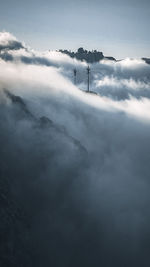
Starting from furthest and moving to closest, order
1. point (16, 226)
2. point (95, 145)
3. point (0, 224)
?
point (95, 145)
point (16, 226)
point (0, 224)

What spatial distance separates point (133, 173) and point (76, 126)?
6133cm

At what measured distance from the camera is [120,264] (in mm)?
72500

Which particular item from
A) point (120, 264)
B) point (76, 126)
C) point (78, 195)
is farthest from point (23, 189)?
point (76, 126)

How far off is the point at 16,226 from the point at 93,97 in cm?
11572

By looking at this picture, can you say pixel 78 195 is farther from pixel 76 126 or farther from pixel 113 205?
pixel 76 126

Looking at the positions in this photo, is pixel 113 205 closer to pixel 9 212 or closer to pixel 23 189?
pixel 23 189

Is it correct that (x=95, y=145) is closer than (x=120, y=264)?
No

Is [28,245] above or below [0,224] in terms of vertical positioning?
below

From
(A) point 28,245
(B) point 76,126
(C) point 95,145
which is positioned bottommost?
(A) point 28,245

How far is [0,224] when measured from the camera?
29.4m

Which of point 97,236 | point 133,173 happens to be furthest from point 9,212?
point 133,173

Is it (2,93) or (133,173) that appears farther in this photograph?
(133,173)

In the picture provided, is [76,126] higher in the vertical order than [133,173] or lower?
higher

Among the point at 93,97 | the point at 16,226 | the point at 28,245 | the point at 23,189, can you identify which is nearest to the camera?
the point at 16,226
